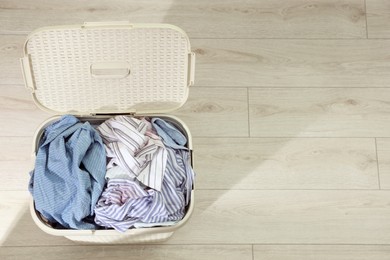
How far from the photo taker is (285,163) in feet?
4.03

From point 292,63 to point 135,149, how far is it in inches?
20.4

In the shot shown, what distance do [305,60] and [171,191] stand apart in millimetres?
542

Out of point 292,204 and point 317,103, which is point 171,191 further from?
point 317,103

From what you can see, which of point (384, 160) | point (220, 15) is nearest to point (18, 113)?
point (220, 15)

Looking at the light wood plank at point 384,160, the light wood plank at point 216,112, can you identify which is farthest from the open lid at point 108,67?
the light wood plank at point 384,160

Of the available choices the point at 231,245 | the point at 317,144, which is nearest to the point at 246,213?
the point at 231,245

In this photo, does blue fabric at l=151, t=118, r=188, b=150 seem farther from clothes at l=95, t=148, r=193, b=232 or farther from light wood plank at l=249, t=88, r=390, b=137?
light wood plank at l=249, t=88, r=390, b=137

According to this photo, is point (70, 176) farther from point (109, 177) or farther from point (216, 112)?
point (216, 112)

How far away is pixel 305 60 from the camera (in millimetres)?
1312

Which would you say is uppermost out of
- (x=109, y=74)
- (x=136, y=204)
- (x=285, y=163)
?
(x=109, y=74)

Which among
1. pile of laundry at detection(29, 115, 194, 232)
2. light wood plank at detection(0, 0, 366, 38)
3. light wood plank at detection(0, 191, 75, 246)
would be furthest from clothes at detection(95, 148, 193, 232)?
light wood plank at detection(0, 0, 366, 38)

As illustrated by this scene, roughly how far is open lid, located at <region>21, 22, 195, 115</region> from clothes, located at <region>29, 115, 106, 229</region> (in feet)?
0.22

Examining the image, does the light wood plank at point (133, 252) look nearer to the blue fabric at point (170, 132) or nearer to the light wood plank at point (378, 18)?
the blue fabric at point (170, 132)

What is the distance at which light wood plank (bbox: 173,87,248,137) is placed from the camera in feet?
4.10
